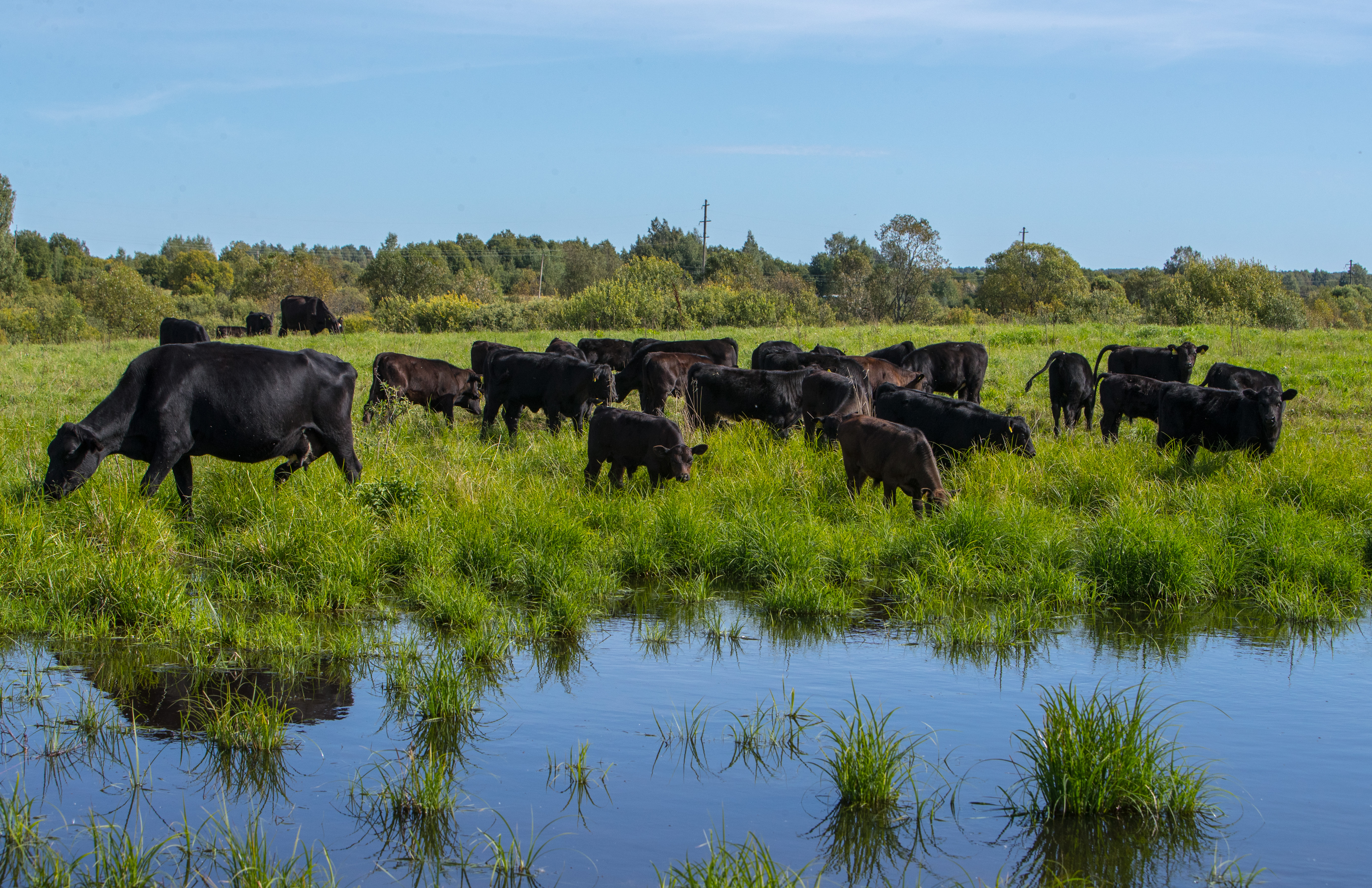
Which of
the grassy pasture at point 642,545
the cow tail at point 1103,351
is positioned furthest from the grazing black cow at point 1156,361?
the grassy pasture at point 642,545

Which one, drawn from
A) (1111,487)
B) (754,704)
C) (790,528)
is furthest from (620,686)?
(1111,487)

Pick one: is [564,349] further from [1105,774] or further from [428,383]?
[1105,774]

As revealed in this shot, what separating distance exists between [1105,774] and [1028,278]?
79.9 meters

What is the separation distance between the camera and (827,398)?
13641 millimetres

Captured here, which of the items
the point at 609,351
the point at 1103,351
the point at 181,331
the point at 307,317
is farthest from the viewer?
the point at 307,317

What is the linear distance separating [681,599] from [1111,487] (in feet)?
16.4

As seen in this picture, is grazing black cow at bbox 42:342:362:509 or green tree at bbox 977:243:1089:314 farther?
green tree at bbox 977:243:1089:314

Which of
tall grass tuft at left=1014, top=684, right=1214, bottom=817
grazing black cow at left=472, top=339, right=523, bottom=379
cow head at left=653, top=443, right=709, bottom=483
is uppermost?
grazing black cow at left=472, top=339, right=523, bottom=379

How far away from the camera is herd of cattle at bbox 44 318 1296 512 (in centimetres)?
866

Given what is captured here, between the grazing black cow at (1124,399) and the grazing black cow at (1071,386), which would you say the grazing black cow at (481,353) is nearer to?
the grazing black cow at (1071,386)

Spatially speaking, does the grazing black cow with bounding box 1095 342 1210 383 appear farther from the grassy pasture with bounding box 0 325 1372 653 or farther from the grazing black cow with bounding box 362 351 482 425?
the grazing black cow with bounding box 362 351 482 425

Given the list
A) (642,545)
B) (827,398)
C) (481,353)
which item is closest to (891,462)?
(642,545)

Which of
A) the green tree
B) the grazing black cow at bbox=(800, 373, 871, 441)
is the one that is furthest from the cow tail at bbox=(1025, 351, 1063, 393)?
the green tree

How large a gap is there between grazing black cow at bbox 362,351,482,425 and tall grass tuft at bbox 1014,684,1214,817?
11.9 m
